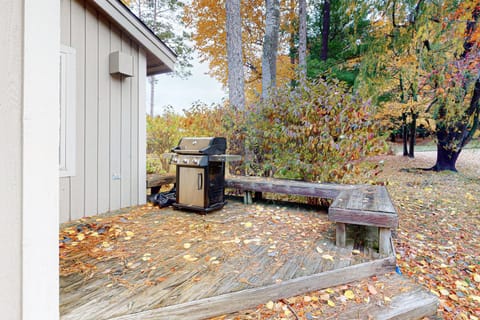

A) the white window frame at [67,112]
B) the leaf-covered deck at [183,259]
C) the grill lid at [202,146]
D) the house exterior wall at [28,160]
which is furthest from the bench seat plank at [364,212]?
the white window frame at [67,112]

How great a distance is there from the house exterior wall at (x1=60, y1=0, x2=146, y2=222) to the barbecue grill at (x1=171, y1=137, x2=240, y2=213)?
0.66 meters

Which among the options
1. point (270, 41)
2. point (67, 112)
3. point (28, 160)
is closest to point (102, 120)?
point (67, 112)

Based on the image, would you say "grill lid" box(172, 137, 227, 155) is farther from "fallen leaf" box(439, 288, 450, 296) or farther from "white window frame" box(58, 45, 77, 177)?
"fallen leaf" box(439, 288, 450, 296)

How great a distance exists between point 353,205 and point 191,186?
1989mm

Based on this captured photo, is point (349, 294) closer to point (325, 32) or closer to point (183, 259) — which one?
point (183, 259)

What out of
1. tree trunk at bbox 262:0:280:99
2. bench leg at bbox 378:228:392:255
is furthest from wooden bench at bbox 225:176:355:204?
tree trunk at bbox 262:0:280:99

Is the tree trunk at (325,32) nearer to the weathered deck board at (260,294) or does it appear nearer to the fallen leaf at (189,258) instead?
the weathered deck board at (260,294)

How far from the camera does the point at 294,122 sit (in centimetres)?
417

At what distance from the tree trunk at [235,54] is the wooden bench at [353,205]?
245 cm

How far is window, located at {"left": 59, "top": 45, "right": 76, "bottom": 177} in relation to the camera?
299 centimetres

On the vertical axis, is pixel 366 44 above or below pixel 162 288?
above
